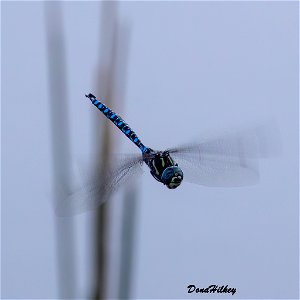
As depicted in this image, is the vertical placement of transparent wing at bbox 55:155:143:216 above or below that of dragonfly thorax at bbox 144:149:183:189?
above

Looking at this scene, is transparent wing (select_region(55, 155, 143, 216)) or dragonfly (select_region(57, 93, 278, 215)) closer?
transparent wing (select_region(55, 155, 143, 216))

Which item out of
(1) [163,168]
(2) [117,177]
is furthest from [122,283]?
(1) [163,168]

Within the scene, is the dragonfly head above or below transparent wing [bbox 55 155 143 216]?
below

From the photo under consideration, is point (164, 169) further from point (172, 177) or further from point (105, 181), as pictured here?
point (105, 181)

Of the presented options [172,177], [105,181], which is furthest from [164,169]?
[105,181]

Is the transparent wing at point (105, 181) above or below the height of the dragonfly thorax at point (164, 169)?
above

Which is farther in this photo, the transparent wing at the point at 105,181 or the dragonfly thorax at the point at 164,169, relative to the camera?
the dragonfly thorax at the point at 164,169

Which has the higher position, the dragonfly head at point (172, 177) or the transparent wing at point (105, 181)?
the transparent wing at point (105, 181)
